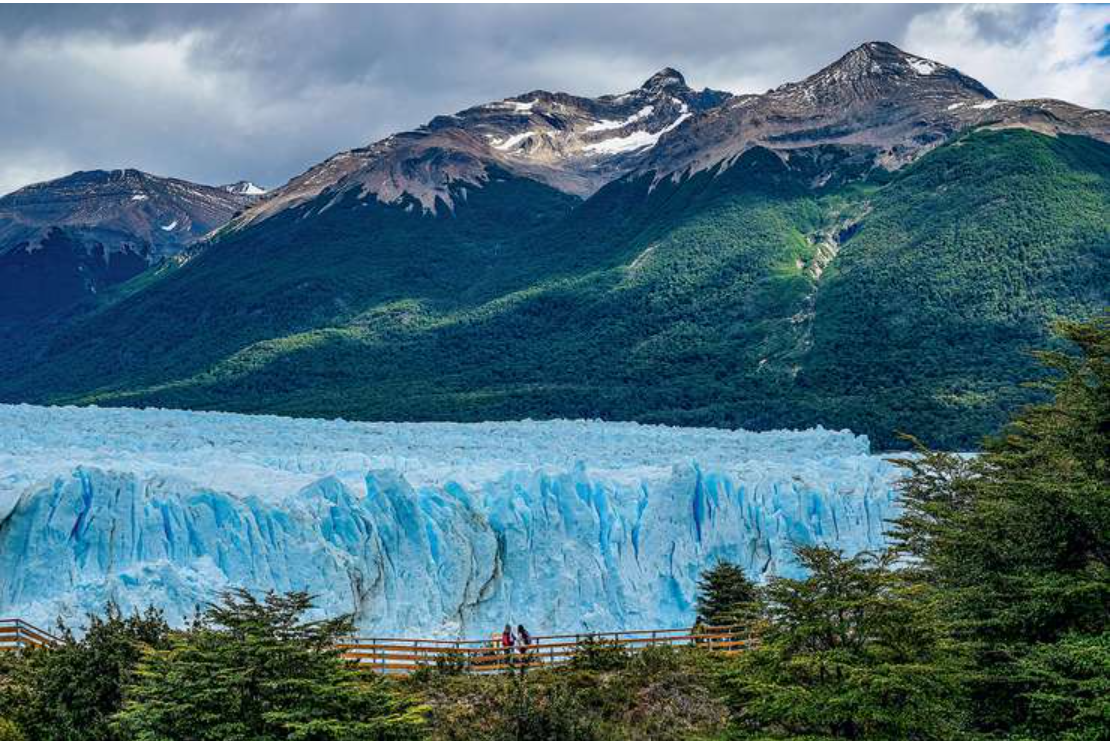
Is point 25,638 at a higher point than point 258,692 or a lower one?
higher

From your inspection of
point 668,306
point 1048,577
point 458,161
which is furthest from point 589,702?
point 458,161

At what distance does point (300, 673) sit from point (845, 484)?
70.9 ft

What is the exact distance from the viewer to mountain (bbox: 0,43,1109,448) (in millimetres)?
82188

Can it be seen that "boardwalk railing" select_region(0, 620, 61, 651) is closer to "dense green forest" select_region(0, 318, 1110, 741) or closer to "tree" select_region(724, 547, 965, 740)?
"dense green forest" select_region(0, 318, 1110, 741)

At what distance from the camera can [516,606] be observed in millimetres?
28734

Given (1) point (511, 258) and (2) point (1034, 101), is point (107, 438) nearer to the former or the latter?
(1) point (511, 258)

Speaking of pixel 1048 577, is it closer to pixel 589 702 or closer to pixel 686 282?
pixel 589 702

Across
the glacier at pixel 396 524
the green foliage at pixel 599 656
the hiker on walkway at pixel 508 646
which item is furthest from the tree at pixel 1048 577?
the glacier at pixel 396 524

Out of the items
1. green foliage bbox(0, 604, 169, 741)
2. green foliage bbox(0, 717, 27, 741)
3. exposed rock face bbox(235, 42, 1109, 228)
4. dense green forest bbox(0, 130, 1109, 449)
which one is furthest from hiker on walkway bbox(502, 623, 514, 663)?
exposed rock face bbox(235, 42, 1109, 228)

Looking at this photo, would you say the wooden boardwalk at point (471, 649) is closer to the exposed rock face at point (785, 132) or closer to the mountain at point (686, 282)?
the mountain at point (686, 282)

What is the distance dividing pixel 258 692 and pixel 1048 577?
9275mm

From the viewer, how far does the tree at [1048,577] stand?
14.3m

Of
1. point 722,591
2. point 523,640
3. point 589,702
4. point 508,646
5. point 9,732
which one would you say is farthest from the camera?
point 722,591

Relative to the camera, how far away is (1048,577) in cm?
1563
